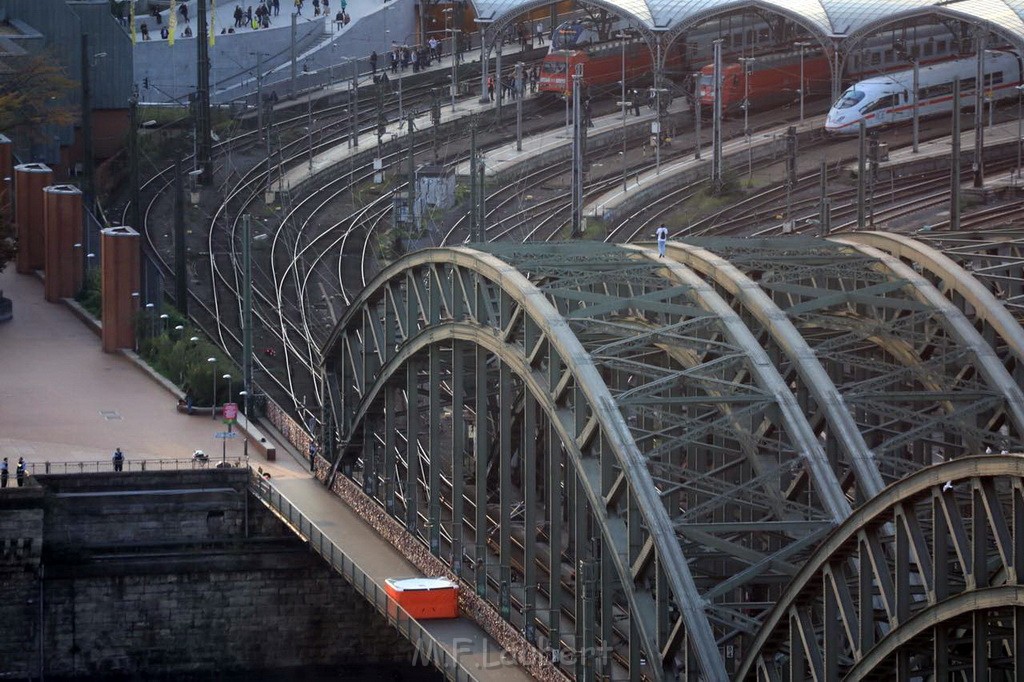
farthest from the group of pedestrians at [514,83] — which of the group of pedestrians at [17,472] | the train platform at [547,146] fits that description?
the group of pedestrians at [17,472]

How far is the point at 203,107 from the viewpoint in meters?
95.9

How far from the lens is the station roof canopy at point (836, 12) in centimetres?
9838

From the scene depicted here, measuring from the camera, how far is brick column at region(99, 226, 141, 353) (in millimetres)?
77188

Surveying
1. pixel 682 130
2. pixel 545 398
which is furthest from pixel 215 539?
pixel 682 130

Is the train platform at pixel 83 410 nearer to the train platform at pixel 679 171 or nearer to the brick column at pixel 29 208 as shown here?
the brick column at pixel 29 208

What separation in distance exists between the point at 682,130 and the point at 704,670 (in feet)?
224

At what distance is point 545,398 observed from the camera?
4519cm

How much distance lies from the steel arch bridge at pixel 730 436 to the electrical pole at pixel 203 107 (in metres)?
37.9

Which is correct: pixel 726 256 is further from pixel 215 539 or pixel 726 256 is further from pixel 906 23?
pixel 906 23

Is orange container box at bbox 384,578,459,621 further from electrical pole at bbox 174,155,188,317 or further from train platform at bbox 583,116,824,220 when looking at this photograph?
train platform at bbox 583,116,824,220

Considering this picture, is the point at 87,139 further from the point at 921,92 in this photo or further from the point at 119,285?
the point at 921,92

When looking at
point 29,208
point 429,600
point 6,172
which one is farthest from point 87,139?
point 429,600


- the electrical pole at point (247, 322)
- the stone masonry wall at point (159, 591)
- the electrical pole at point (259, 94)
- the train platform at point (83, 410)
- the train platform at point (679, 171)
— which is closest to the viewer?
the stone masonry wall at point (159, 591)

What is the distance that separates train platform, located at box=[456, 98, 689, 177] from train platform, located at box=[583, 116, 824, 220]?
4.02 m
